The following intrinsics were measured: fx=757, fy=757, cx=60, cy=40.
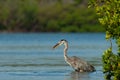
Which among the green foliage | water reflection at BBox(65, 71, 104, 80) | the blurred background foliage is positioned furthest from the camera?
the blurred background foliage

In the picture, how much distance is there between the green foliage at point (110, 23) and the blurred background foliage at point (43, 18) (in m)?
85.9

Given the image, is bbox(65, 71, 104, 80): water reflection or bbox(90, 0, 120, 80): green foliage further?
bbox(65, 71, 104, 80): water reflection

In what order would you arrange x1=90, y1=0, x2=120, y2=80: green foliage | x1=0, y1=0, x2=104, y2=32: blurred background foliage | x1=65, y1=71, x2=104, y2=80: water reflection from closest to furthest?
x1=90, y1=0, x2=120, y2=80: green foliage
x1=65, y1=71, x2=104, y2=80: water reflection
x1=0, y1=0, x2=104, y2=32: blurred background foliage

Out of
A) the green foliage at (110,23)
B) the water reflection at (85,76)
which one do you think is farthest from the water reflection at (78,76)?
the green foliage at (110,23)

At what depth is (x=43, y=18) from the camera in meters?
116

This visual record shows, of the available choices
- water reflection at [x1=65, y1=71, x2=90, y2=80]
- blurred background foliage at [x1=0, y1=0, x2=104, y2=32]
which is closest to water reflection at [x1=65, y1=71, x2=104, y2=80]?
water reflection at [x1=65, y1=71, x2=90, y2=80]

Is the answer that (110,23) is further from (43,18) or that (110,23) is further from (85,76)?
(43,18)

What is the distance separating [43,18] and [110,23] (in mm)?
93955

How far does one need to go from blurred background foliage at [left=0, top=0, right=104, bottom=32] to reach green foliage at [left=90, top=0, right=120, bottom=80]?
85868 millimetres

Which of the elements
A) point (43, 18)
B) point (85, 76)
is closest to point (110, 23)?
point (85, 76)

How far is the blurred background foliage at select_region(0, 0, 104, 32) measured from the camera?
112 m

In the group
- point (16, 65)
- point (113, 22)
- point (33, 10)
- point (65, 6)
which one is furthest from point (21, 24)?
point (113, 22)

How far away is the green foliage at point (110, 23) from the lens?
21.8 metres

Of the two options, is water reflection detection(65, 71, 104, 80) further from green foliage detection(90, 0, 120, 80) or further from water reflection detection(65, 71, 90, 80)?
green foliage detection(90, 0, 120, 80)
